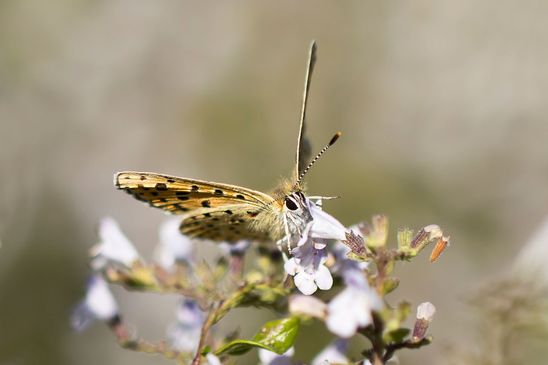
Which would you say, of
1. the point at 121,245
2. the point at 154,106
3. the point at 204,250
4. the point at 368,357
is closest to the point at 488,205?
the point at 204,250

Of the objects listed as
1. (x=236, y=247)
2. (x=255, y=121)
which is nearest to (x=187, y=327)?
(x=236, y=247)

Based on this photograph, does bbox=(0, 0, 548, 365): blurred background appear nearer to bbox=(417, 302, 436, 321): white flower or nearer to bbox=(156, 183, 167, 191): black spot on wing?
bbox=(156, 183, 167, 191): black spot on wing

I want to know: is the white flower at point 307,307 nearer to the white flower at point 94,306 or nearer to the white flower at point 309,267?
the white flower at point 309,267

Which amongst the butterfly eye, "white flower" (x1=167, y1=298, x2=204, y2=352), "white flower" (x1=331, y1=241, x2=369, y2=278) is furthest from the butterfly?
"white flower" (x1=167, y1=298, x2=204, y2=352)

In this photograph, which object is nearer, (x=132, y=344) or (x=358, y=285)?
(x=358, y=285)

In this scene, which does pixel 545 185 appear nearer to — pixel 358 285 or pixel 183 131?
pixel 183 131
